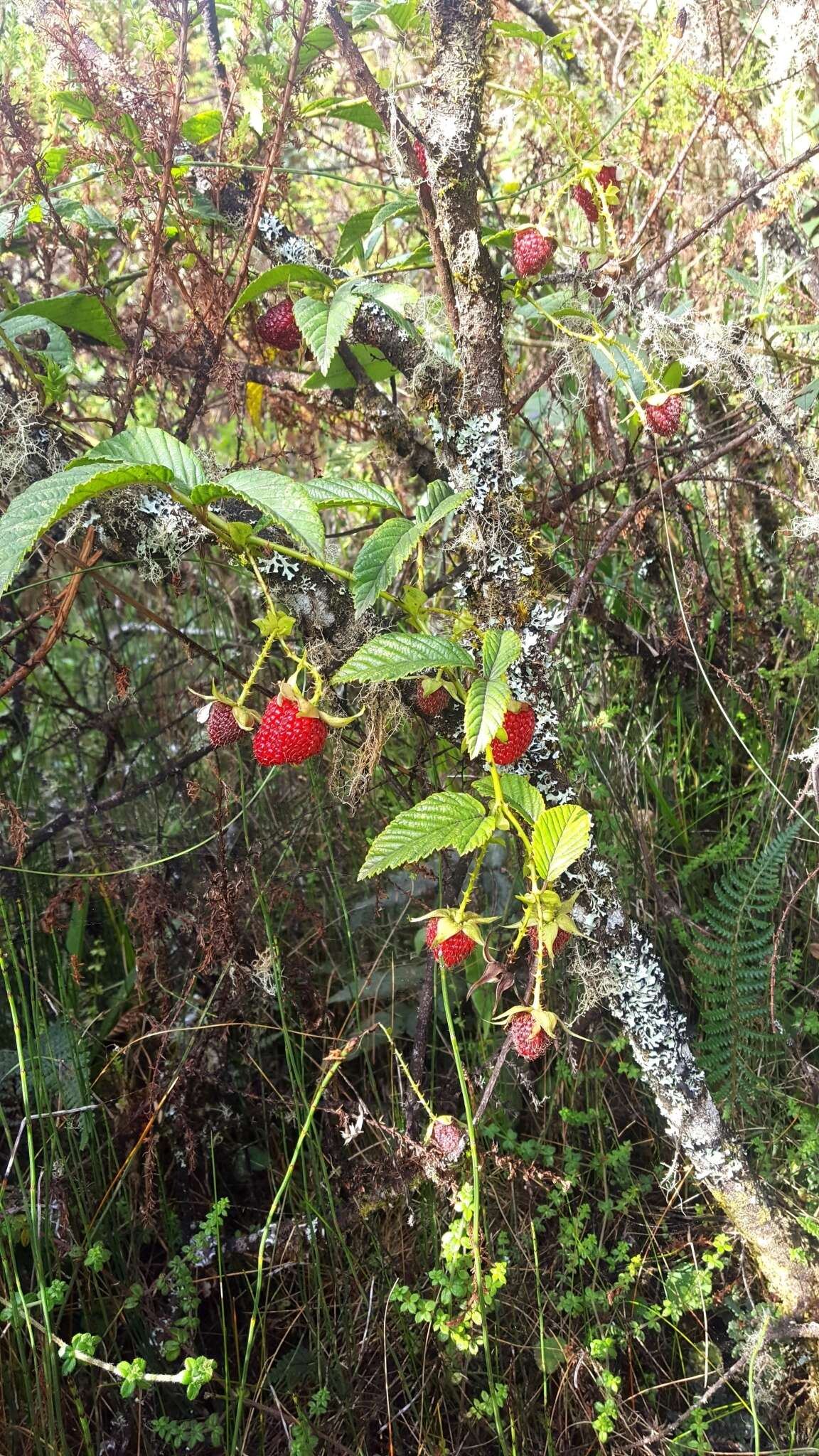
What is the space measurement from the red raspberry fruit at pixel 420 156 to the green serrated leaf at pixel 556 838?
0.71m

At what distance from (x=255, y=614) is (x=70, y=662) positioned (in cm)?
77

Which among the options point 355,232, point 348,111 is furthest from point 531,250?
point 348,111

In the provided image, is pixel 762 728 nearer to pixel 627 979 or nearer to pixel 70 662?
pixel 627 979

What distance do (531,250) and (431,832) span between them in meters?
0.70

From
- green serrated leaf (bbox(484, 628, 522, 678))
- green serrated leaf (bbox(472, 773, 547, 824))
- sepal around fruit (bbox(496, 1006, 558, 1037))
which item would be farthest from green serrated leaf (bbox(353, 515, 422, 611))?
sepal around fruit (bbox(496, 1006, 558, 1037))

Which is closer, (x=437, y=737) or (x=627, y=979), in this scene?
(x=627, y=979)

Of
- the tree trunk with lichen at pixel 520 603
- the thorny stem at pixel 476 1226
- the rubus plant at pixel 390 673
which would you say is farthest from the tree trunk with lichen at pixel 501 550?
the thorny stem at pixel 476 1226

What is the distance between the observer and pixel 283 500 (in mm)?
821

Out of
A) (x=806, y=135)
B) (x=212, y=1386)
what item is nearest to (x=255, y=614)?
(x=212, y=1386)

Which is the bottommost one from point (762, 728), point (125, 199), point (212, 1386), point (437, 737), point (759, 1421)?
point (759, 1421)

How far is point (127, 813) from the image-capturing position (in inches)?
69.5

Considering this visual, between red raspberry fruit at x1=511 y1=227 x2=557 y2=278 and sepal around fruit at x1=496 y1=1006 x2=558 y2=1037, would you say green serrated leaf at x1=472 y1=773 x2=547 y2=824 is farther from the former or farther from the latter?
red raspberry fruit at x1=511 y1=227 x2=557 y2=278

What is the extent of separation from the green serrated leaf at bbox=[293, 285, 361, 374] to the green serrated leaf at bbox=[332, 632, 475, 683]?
0.32 meters

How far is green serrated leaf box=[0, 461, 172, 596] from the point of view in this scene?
72cm
